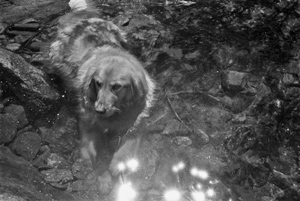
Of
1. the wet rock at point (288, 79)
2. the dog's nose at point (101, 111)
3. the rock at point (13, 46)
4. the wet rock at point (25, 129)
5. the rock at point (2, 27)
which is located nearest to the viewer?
the dog's nose at point (101, 111)

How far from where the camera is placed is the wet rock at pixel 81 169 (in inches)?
151

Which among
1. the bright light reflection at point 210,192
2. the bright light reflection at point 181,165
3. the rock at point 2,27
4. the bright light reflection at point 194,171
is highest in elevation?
the rock at point 2,27

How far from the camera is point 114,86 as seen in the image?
409 centimetres

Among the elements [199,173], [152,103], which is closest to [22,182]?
[199,173]

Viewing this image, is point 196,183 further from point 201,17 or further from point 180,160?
point 201,17

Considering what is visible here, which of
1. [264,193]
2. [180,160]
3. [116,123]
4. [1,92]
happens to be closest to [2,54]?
[1,92]

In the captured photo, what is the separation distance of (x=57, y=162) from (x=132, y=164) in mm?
1016

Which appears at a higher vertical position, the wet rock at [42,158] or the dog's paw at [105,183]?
the wet rock at [42,158]

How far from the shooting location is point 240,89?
188 inches

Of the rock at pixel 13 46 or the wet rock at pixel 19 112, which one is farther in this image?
the rock at pixel 13 46

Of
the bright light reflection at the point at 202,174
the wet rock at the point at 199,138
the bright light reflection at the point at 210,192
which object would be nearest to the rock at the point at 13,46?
the wet rock at the point at 199,138

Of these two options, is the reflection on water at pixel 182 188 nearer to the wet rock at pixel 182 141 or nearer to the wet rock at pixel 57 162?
the wet rock at pixel 182 141

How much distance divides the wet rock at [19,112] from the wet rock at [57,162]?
0.64m

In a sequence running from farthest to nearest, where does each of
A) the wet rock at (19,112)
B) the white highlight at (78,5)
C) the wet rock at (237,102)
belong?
the white highlight at (78,5) → the wet rock at (237,102) → the wet rock at (19,112)
